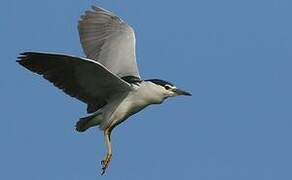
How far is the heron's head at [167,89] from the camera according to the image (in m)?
12.7

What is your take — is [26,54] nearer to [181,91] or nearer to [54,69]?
[54,69]

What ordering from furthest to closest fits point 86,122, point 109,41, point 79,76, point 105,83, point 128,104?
1. point 109,41
2. point 86,122
3. point 128,104
4. point 105,83
5. point 79,76

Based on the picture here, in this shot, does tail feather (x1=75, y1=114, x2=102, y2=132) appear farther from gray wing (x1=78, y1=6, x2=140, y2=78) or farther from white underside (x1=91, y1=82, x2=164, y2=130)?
gray wing (x1=78, y1=6, x2=140, y2=78)

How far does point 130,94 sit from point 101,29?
Answer: 2.72 meters

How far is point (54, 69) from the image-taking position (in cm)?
1220

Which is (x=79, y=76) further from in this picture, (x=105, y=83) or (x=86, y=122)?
(x=86, y=122)

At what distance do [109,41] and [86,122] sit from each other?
2125mm

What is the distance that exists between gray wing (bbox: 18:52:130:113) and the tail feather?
14cm

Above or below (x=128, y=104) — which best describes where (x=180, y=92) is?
above

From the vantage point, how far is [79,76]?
40.6 ft

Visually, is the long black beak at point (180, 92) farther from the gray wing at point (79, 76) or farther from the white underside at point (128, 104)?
the gray wing at point (79, 76)

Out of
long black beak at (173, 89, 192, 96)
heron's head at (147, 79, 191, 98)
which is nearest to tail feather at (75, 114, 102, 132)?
heron's head at (147, 79, 191, 98)

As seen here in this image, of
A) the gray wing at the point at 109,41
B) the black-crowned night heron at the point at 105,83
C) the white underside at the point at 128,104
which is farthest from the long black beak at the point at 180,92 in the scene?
the gray wing at the point at 109,41

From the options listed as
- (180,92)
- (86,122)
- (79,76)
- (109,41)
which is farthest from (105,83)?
(109,41)
